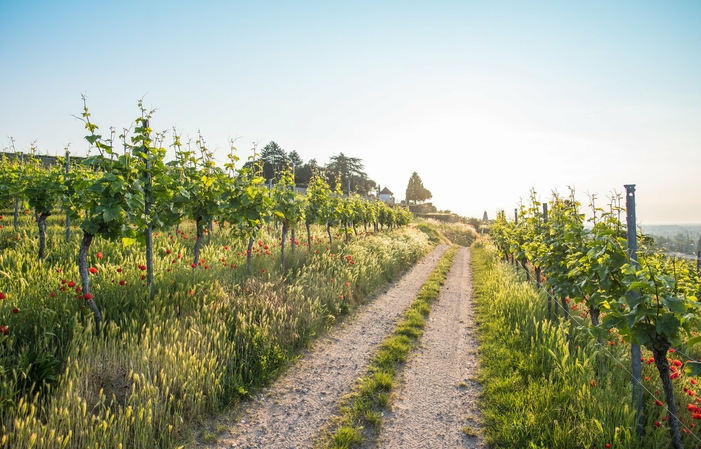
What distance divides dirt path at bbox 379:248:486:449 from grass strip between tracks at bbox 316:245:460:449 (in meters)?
0.17

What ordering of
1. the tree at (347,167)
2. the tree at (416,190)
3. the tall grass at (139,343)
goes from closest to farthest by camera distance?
the tall grass at (139,343) → the tree at (347,167) → the tree at (416,190)

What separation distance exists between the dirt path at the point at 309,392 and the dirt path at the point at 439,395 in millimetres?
854

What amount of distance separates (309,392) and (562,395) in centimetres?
340

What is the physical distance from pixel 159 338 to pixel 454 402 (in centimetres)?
430

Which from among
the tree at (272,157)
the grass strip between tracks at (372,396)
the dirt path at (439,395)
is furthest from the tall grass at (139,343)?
the tree at (272,157)

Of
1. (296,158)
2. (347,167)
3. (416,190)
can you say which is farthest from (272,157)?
(416,190)

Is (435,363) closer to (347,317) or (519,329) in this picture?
(519,329)

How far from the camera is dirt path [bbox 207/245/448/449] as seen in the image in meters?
3.97

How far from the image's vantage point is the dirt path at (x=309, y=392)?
397 centimetres

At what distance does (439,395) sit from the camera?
492cm

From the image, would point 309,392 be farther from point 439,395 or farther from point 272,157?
point 272,157

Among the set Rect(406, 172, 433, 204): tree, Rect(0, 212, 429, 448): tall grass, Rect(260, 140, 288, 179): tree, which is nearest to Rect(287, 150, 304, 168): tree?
Rect(260, 140, 288, 179): tree

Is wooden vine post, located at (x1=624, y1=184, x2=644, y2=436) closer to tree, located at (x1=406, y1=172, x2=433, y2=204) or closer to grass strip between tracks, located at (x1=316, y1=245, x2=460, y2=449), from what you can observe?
grass strip between tracks, located at (x1=316, y1=245, x2=460, y2=449)

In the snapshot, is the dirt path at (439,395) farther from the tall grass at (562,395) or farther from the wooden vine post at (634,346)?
the wooden vine post at (634,346)
